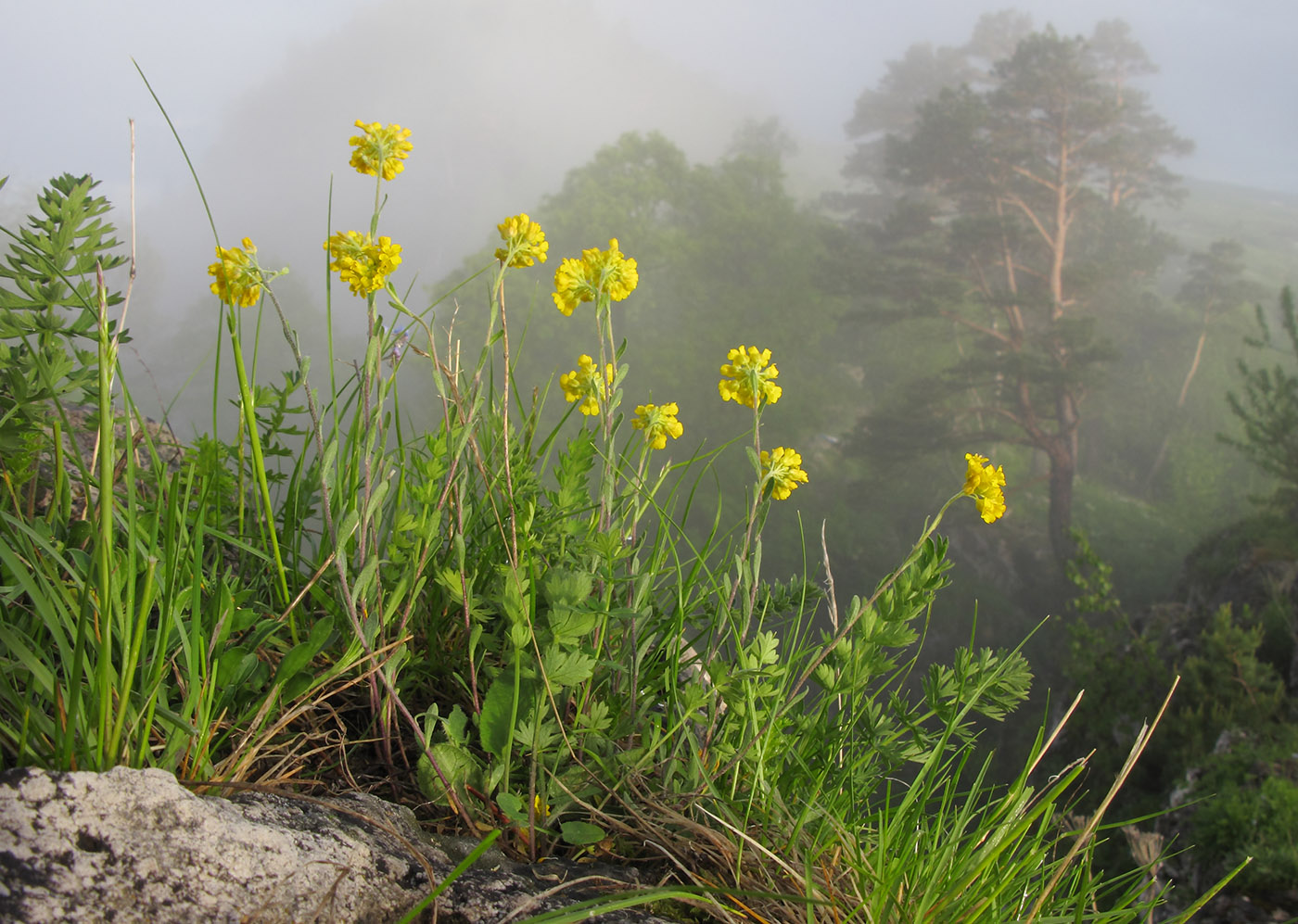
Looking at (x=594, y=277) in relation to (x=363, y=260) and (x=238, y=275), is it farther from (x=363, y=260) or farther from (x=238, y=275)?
(x=238, y=275)

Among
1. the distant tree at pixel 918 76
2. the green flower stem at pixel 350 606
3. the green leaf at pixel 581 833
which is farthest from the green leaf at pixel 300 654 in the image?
the distant tree at pixel 918 76

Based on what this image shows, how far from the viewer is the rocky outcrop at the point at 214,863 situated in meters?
0.52

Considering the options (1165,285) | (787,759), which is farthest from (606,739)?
(1165,285)

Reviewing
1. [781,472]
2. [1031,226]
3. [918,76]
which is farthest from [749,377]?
[918,76]

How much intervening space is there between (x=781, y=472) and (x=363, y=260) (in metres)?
0.56

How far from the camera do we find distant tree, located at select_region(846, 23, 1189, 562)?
57.9 ft

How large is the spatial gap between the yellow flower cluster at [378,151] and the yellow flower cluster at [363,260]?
0.51ft

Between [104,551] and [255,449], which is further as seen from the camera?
[255,449]

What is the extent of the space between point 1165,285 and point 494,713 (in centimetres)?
4090

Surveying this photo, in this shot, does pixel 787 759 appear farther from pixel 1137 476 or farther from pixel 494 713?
pixel 1137 476

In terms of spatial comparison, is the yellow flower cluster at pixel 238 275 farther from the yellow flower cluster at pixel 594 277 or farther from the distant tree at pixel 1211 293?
the distant tree at pixel 1211 293

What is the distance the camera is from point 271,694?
759mm

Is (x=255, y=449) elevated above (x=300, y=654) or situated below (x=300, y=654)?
above

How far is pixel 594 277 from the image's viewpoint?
0.96 m
